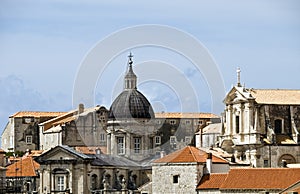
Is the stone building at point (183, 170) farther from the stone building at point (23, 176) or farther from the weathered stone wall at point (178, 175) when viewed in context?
the stone building at point (23, 176)

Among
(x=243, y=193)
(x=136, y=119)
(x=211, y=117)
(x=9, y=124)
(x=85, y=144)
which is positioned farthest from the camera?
(x=9, y=124)

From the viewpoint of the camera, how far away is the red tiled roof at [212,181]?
77.1 metres

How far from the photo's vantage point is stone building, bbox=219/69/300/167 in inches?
3720

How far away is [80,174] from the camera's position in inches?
3563

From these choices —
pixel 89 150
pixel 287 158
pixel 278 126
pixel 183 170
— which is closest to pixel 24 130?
pixel 89 150

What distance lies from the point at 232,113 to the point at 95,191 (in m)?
14.0

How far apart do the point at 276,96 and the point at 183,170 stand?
20.7 meters

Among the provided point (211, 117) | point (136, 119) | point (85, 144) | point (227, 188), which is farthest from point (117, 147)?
point (227, 188)

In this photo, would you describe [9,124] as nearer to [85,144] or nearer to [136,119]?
[85,144]

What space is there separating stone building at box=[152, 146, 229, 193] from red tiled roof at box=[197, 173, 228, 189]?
0.40 meters

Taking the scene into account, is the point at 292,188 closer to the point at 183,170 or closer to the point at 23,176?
the point at 183,170

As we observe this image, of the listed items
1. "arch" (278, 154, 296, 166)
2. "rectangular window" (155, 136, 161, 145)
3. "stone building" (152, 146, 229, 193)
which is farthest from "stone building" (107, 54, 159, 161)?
"stone building" (152, 146, 229, 193)

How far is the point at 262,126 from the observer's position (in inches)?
3770

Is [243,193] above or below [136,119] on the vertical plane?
below
